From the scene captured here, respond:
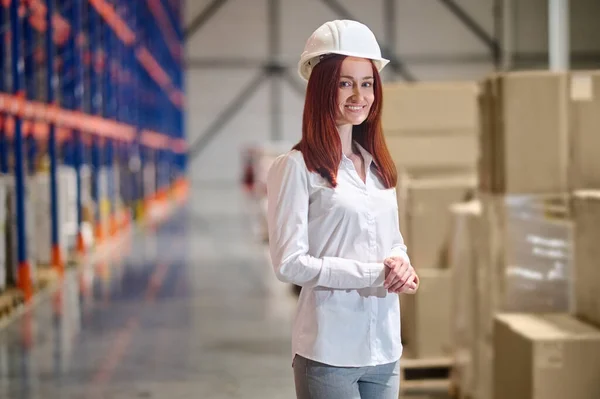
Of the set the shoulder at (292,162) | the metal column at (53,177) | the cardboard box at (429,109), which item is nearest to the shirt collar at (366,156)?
the shoulder at (292,162)

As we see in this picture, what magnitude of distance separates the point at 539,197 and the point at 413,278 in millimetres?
1815

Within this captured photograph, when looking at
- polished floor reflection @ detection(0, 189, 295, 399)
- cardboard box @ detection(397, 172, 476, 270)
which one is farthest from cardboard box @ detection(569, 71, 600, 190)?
polished floor reflection @ detection(0, 189, 295, 399)

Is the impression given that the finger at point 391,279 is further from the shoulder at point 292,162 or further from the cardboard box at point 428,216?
the cardboard box at point 428,216

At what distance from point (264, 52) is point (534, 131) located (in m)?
30.1

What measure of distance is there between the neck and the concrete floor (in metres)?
3.07

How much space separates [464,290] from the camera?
4.59 m

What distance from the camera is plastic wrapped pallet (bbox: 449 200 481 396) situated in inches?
173

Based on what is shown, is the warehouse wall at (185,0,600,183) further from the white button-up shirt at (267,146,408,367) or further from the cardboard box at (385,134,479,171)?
the white button-up shirt at (267,146,408,367)

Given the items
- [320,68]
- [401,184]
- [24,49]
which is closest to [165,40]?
[24,49]

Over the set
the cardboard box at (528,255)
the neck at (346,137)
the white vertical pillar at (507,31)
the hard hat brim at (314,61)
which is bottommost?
the cardboard box at (528,255)

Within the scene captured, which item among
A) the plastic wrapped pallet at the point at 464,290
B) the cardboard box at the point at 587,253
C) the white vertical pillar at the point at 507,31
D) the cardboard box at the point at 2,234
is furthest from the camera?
the white vertical pillar at the point at 507,31

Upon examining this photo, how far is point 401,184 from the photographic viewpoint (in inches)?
206

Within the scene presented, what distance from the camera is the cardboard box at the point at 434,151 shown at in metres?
5.21

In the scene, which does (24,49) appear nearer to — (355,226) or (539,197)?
(539,197)
